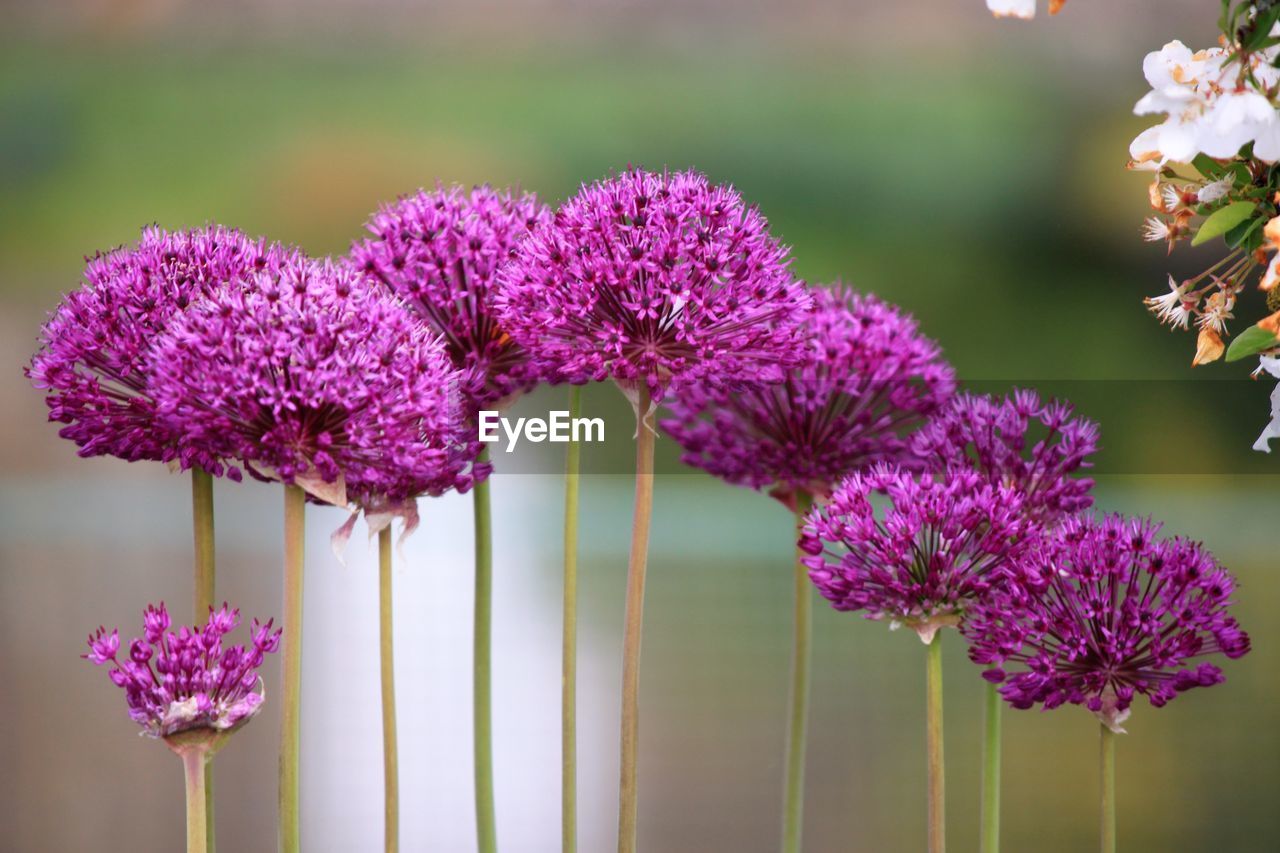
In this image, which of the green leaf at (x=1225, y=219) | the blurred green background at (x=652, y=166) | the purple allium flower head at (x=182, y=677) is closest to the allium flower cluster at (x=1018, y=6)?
the green leaf at (x=1225, y=219)

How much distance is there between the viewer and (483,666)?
0.93 metres

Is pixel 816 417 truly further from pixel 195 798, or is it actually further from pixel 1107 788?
pixel 195 798

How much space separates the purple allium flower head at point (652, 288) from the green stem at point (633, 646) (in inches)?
1.6

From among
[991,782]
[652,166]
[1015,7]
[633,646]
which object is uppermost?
[652,166]

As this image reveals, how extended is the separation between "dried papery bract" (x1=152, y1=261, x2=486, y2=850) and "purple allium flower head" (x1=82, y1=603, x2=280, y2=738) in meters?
0.04

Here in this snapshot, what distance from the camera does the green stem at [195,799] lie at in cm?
74

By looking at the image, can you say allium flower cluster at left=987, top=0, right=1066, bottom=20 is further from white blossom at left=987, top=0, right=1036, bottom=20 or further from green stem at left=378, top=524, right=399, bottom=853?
green stem at left=378, top=524, right=399, bottom=853

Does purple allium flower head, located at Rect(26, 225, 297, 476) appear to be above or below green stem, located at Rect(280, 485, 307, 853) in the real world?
above

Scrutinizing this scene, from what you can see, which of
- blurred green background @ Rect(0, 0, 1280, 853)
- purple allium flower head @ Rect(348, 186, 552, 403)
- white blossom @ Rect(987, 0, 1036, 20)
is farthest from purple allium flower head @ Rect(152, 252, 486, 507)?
blurred green background @ Rect(0, 0, 1280, 853)

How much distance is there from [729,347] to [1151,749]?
1370 millimetres

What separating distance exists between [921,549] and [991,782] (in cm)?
19

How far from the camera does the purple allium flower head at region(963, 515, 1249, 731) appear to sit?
80cm

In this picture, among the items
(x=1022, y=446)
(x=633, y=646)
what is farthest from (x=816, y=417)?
(x=633, y=646)

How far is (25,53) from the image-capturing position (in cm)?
593
